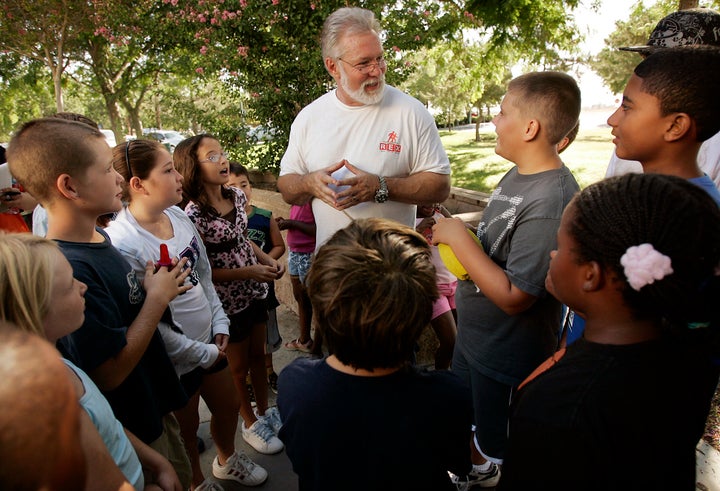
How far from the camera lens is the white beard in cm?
245

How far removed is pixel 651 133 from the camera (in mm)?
1570

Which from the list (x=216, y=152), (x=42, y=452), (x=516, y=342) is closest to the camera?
(x=42, y=452)

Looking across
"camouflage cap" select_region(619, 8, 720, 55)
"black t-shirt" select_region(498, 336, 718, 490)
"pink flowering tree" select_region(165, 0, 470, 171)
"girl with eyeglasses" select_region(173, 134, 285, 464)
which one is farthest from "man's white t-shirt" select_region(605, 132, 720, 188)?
"pink flowering tree" select_region(165, 0, 470, 171)

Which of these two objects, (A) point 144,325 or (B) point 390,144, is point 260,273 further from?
(B) point 390,144

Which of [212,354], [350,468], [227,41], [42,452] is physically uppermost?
[227,41]

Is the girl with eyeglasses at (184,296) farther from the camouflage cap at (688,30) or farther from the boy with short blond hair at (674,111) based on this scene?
the camouflage cap at (688,30)

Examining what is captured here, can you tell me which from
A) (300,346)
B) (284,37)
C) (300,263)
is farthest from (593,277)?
(284,37)

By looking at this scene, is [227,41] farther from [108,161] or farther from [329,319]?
[329,319]

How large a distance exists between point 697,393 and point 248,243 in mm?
2370

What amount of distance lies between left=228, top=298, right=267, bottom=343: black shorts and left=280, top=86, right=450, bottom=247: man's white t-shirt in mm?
706

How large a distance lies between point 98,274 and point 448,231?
4.42 feet

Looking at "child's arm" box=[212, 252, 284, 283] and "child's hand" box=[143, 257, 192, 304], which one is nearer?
"child's hand" box=[143, 257, 192, 304]

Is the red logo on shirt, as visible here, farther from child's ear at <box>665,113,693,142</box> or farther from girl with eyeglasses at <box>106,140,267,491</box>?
child's ear at <box>665,113,693,142</box>

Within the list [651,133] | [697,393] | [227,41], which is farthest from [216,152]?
[227,41]
